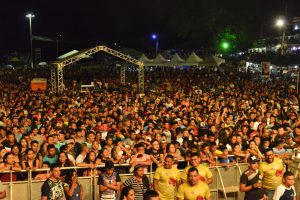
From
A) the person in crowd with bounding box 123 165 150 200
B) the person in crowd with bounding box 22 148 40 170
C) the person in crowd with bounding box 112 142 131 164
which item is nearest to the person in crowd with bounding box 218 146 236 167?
the person in crowd with bounding box 112 142 131 164

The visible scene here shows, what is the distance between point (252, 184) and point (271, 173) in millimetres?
674

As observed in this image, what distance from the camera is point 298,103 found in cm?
1677

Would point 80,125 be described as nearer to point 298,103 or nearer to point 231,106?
point 231,106

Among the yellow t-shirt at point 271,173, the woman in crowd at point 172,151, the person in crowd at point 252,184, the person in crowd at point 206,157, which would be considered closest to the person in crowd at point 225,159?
the person in crowd at point 206,157

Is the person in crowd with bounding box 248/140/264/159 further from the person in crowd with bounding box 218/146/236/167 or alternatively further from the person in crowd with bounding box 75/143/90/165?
the person in crowd with bounding box 75/143/90/165

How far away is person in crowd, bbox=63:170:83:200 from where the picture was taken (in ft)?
20.4

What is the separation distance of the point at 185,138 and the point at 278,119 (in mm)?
4783

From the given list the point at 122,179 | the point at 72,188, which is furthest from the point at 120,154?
the point at 72,188

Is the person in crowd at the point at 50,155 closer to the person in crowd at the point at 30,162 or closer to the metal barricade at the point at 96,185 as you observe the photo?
the person in crowd at the point at 30,162

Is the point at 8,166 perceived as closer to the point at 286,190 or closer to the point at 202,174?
the point at 202,174

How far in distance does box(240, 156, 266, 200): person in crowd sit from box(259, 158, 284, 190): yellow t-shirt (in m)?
0.36

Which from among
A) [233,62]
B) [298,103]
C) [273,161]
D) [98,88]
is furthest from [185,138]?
[233,62]

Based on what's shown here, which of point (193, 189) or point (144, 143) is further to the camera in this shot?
point (144, 143)

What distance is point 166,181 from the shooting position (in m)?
6.48
